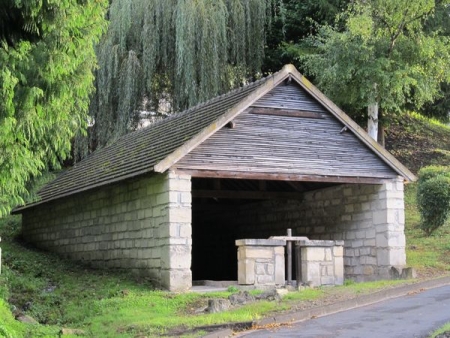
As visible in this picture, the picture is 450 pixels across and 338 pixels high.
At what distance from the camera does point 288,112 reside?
593 inches

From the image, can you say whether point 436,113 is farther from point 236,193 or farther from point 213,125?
point 213,125

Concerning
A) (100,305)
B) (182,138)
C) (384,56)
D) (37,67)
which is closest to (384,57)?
(384,56)

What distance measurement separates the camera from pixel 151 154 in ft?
49.2

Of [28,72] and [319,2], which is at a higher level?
[319,2]

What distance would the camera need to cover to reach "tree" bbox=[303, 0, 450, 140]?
2067cm

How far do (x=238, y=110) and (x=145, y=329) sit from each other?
5.42m

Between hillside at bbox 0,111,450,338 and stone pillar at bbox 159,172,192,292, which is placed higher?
stone pillar at bbox 159,172,192,292

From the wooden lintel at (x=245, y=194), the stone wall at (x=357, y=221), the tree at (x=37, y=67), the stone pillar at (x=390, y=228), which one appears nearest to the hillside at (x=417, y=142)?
the stone wall at (x=357, y=221)

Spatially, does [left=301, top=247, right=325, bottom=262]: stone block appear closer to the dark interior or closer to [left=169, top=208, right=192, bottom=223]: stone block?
[left=169, top=208, right=192, bottom=223]: stone block

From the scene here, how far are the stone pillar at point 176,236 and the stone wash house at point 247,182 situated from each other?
0.02 meters

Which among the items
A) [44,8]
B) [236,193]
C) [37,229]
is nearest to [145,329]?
[44,8]

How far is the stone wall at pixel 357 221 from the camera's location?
1539cm

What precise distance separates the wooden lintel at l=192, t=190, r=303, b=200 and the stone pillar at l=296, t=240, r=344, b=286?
3642 mm

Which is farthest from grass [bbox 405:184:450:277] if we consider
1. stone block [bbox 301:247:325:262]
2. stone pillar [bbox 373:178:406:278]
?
stone block [bbox 301:247:325:262]
